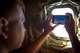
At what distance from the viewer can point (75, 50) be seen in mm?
1136

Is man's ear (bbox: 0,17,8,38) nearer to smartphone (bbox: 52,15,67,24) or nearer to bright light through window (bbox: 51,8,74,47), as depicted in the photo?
smartphone (bbox: 52,15,67,24)

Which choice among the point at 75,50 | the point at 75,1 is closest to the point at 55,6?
the point at 75,1

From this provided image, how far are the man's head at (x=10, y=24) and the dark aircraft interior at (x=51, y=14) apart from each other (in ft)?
1.79

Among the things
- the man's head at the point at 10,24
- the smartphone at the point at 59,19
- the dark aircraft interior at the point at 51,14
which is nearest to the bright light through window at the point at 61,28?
the dark aircraft interior at the point at 51,14

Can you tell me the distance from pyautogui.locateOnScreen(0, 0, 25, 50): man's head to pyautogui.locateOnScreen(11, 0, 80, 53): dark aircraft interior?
1.79ft

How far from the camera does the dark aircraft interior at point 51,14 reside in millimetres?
1354

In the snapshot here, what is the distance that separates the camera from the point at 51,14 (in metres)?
1.38

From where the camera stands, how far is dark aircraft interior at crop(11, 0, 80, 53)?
1.35m

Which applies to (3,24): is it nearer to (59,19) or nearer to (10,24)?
(10,24)

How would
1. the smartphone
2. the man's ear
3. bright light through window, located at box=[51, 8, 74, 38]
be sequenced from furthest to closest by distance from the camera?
1. bright light through window, located at box=[51, 8, 74, 38]
2. the smartphone
3. the man's ear

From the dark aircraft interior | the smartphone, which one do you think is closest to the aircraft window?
the dark aircraft interior

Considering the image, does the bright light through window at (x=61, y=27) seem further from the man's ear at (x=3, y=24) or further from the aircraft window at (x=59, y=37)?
the man's ear at (x=3, y=24)

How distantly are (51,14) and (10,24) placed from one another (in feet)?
2.00

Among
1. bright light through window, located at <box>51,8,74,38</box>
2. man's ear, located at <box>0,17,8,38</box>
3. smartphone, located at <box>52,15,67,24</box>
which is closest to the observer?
man's ear, located at <box>0,17,8,38</box>
